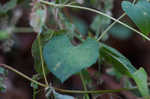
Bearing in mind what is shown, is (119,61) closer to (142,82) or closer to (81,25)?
(142,82)

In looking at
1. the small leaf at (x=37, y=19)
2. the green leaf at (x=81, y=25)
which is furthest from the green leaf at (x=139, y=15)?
the green leaf at (x=81, y=25)

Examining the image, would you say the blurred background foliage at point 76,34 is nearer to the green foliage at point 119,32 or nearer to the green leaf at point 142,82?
the green foliage at point 119,32

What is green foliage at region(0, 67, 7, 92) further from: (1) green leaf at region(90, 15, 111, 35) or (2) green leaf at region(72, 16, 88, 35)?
(2) green leaf at region(72, 16, 88, 35)

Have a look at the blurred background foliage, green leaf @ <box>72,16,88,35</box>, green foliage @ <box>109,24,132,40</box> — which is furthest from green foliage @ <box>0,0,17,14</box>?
green foliage @ <box>109,24,132,40</box>

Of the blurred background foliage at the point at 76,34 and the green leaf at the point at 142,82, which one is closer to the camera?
the green leaf at the point at 142,82

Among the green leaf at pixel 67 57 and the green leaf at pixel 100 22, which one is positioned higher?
the green leaf at pixel 67 57

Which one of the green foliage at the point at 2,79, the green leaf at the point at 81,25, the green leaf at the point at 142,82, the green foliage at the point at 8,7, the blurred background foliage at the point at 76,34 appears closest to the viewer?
the green leaf at the point at 142,82

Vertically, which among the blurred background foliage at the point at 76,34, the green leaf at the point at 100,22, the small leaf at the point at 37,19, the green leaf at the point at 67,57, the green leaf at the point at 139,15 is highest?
the green leaf at the point at 139,15

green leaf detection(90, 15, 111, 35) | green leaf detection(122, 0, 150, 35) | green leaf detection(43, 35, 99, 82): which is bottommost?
green leaf detection(90, 15, 111, 35)
